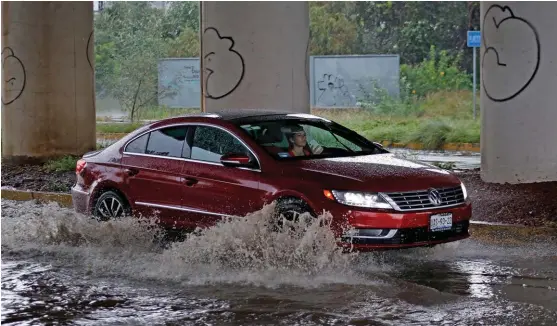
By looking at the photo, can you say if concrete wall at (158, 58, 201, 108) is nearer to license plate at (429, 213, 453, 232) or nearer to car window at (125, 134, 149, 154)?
car window at (125, 134, 149, 154)

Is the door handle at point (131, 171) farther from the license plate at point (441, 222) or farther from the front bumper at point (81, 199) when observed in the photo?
the license plate at point (441, 222)

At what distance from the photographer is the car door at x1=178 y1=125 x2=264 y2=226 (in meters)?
9.12

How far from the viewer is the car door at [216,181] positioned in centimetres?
912

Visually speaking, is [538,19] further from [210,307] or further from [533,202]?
[210,307]

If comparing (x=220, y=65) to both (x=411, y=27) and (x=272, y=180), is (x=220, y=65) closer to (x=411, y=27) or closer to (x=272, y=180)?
(x=272, y=180)

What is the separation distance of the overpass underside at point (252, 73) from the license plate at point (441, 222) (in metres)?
5.05

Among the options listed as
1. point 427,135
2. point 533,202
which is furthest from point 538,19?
point 427,135

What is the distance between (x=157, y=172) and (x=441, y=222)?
300cm

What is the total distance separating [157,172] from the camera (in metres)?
9.98

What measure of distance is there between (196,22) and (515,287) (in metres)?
33.2

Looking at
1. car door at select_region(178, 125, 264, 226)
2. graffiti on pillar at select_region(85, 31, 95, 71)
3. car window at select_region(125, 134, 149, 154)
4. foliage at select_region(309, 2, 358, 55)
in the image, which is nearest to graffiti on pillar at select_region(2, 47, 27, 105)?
graffiti on pillar at select_region(85, 31, 95, 71)

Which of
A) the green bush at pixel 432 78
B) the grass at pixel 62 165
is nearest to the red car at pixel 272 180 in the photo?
the grass at pixel 62 165

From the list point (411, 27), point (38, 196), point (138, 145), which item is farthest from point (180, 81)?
point (138, 145)

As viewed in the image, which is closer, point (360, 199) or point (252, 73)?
point (360, 199)
